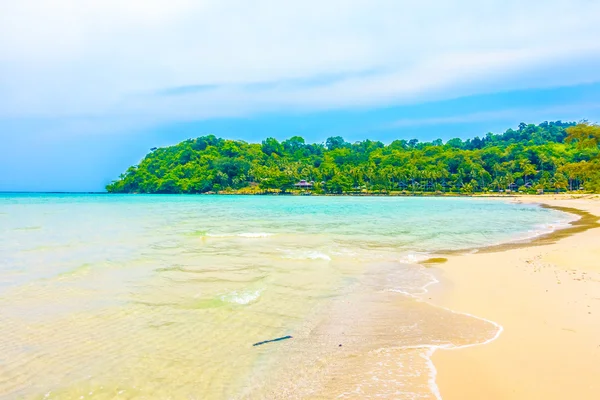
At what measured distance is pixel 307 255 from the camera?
14.1 m

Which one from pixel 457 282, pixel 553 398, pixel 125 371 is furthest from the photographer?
pixel 457 282

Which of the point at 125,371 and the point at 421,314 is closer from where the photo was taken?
the point at 125,371

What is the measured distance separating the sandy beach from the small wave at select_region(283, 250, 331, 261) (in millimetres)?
3821

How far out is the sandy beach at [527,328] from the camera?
437cm

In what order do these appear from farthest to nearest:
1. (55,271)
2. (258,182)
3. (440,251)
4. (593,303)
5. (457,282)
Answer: (258,182), (440,251), (55,271), (457,282), (593,303)

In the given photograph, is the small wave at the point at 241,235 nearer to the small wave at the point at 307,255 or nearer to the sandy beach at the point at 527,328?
the small wave at the point at 307,255

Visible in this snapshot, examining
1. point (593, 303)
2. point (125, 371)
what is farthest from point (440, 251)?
point (125, 371)

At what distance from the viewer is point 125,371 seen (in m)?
5.13

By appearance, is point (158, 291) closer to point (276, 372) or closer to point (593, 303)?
point (276, 372)

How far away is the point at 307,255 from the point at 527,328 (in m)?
8.57

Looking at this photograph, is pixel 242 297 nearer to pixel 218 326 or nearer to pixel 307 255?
pixel 218 326

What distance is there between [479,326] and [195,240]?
14.4 m

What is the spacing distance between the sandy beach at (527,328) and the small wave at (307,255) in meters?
3.82

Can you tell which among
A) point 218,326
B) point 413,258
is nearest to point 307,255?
point 413,258
